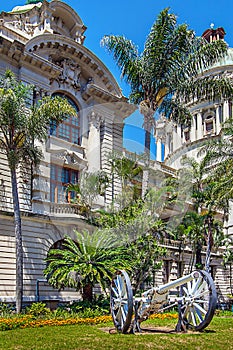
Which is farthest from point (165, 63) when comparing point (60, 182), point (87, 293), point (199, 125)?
point (199, 125)

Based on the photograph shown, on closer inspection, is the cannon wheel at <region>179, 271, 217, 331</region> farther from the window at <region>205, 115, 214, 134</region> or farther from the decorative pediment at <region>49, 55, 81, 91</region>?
the window at <region>205, 115, 214, 134</region>

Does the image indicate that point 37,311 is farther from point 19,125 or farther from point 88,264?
point 19,125

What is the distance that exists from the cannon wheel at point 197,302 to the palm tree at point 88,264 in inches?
315

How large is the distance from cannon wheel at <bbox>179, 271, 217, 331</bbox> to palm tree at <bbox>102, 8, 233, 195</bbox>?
13992 millimetres

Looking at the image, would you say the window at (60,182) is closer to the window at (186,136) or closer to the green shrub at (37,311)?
the green shrub at (37,311)

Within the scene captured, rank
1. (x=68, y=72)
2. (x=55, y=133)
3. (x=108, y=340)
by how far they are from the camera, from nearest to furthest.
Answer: (x=108, y=340), (x=55, y=133), (x=68, y=72)

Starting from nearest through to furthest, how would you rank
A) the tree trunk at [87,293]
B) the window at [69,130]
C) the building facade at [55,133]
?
the tree trunk at [87,293] < the building facade at [55,133] < the window at [69,130]

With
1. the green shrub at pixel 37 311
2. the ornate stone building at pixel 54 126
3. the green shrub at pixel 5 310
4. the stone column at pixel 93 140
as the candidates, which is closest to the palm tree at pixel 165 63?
the ornate stone building at pixel 54 126

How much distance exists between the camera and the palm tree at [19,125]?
24500 mm

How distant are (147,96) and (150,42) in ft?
Result: 10.3

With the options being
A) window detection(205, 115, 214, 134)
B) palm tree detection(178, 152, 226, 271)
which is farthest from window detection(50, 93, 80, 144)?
window detection(205, 115, 214, 134)

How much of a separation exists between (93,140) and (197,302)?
19.3m

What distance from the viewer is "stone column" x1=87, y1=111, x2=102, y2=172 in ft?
110

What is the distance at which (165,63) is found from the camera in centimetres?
2955
